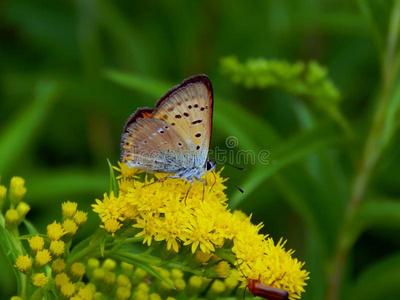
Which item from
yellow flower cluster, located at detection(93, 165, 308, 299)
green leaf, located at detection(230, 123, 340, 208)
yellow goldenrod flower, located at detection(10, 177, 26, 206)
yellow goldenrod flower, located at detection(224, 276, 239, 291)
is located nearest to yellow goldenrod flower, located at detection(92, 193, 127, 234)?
yellow flower cluster, located at detection(93, 165, 308, 299)

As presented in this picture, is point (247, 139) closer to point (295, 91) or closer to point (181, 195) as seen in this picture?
point (295, 91)

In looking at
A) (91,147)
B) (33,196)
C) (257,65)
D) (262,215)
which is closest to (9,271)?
(33,196)

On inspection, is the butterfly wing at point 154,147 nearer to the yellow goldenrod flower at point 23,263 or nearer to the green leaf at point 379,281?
the yellow goldenrod flower at point 23,263

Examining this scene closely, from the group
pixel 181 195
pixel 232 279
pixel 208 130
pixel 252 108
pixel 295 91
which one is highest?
pixel 252 108

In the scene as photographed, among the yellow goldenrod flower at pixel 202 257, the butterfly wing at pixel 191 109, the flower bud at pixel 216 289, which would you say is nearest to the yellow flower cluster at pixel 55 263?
the yellow goldenrod flower at pixel 202 257

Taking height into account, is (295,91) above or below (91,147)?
above

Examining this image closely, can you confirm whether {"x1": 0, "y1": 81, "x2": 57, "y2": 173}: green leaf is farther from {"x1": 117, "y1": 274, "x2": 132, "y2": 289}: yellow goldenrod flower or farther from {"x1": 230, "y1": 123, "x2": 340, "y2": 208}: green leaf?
{"x1": 117, "y1": 274, "x2": 132, "y2": 289}: yellow goldenrod flower
